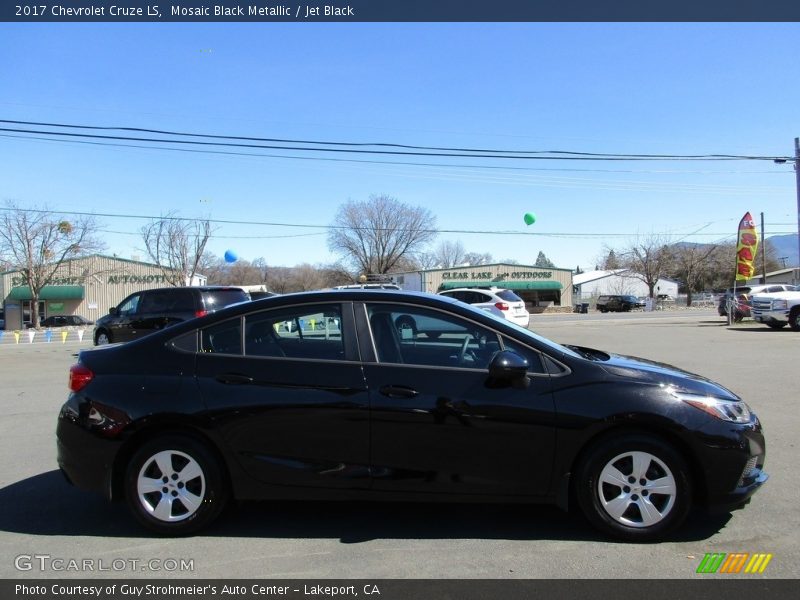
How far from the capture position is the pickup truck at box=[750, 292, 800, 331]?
797 inches

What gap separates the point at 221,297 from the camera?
13906 millimetres

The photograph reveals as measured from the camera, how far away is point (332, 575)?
127 inches

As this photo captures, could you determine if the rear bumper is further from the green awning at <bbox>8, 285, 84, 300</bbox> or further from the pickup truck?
the green awning at <bbox>8, 285, 84, 300</bbox>

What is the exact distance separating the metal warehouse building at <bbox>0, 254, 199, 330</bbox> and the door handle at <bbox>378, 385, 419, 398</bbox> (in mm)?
51891

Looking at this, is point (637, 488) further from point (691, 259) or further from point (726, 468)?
point (691, 259)

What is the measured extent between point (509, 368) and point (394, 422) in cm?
78

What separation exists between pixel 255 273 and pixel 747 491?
98.7m

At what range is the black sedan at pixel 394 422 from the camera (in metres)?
3.52

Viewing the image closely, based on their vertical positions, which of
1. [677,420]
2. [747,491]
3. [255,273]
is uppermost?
[255,273]

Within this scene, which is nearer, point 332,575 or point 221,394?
point 332,575

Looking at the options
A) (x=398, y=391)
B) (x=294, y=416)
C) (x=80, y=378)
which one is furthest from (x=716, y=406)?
(x=80, y=378)
